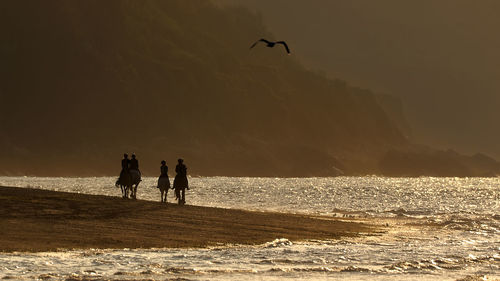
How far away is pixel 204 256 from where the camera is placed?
1040 inches

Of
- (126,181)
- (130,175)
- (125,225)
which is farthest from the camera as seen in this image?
(130,175)

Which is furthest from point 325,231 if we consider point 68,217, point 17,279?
point 17,279

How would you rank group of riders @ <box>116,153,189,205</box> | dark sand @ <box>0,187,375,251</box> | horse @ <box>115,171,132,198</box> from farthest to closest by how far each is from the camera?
horse @ <box>115,171,132,198</box> < group of riders @ <box>116,153,189,205</box> < dark sand @ <box>0,187,375,251</box>

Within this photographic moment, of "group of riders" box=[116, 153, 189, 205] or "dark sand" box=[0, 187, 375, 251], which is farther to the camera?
"group of riders" box=[116, 153, 189, 205]

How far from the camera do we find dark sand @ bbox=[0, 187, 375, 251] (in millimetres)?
28781

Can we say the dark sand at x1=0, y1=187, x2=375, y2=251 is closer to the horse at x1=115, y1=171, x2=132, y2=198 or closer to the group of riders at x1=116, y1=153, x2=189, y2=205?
the horse at x1=115, y1=171, x2=132, y2=198

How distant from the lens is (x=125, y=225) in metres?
33.8

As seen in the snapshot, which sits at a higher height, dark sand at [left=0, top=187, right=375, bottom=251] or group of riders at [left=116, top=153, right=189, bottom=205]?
group of riders at [left=116, top=153, right=189, bottom=205]

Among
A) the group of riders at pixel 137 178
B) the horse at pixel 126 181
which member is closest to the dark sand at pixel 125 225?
the horse at pixel 126 181

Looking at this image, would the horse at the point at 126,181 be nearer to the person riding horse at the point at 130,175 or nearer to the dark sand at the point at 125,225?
the person riding horse at the point at 130,175

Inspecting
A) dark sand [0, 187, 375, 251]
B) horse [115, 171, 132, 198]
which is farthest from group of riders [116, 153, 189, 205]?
dark sand [0, 187, 375, 251]

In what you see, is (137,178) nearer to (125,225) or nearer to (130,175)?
(130,175)

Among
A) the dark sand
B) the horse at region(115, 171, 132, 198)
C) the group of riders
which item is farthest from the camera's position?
the horse at region(115, 171, 132, 198)

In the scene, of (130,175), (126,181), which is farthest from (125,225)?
(130,175)
